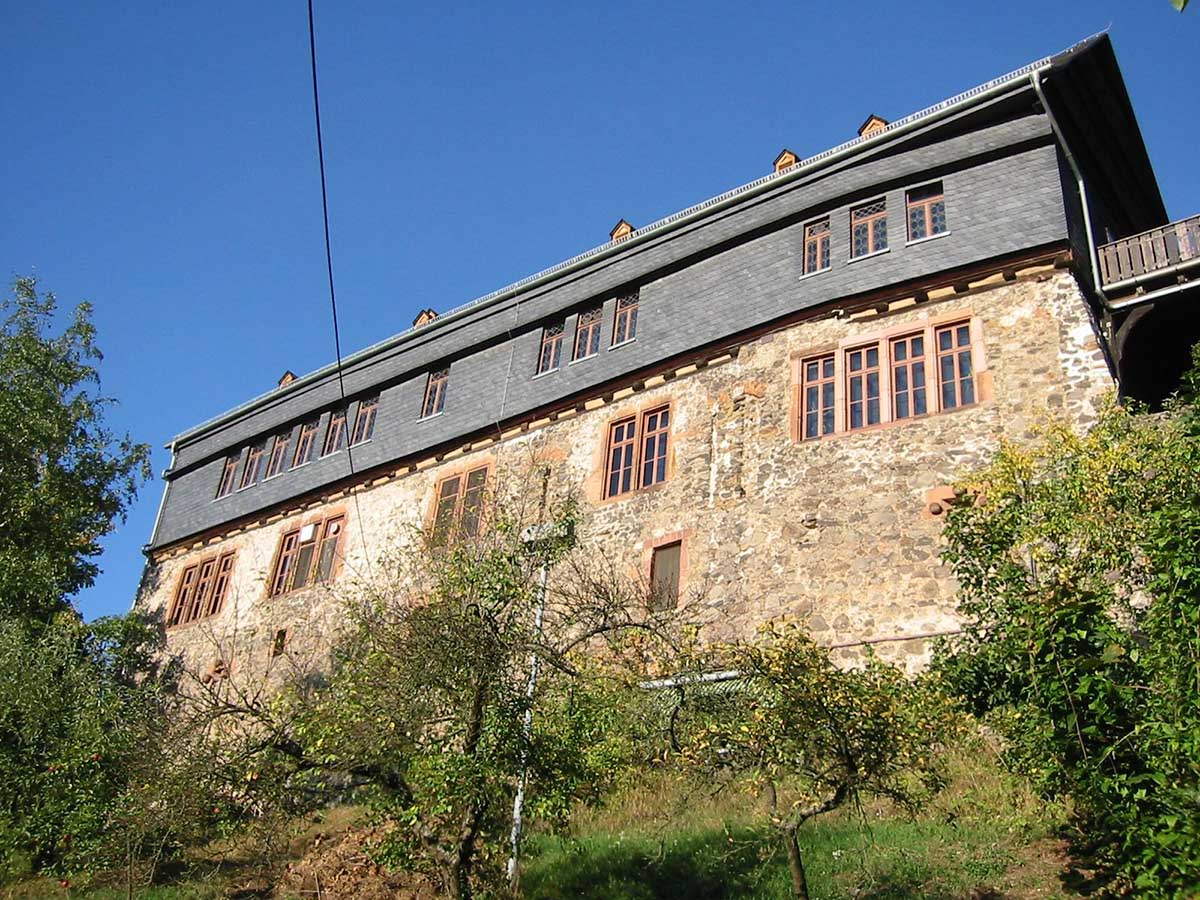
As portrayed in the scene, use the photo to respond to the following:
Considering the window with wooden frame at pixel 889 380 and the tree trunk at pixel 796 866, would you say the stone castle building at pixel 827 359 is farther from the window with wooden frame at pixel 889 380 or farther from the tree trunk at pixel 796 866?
the tree trunk at pixel 796 866

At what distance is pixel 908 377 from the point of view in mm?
→ 17125

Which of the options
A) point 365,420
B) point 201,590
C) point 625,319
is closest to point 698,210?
point 625,319

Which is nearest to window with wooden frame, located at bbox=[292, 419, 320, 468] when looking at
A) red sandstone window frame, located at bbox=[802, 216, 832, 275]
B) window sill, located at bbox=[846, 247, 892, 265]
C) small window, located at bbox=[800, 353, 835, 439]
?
red sandstone window frame, located at bbox=[802, 216, 832, 275]

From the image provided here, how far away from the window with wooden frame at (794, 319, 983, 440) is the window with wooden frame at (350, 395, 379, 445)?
13.3 metres

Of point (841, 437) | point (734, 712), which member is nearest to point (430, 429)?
point (841, 437)

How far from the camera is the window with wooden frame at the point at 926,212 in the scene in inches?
709

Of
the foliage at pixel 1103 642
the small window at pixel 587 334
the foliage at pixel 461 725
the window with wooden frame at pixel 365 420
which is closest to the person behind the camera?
the foliage at pixel 1103 642

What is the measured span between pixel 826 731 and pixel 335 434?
69.2 ft

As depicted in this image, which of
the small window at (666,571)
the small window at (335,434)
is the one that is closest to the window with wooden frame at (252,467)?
the small window at (335,434)

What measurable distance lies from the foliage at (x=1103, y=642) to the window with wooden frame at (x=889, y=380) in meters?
4.70

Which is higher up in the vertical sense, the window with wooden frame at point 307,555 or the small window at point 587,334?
the small window at point 587,334

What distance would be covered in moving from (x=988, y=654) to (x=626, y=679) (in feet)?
15.0

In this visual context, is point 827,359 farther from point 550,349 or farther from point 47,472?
point 47,472

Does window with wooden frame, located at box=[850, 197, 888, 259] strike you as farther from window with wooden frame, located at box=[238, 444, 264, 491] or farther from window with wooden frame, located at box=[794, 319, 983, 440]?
window with wooden frame, located at box=[238, 444, 264, 491]
